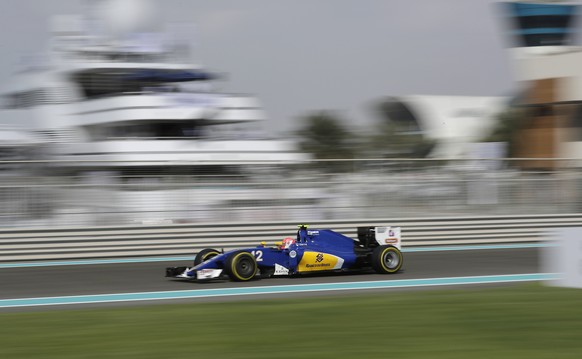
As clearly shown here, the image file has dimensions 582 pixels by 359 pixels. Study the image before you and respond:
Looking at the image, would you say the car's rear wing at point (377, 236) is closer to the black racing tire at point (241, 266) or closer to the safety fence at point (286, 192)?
the black racing tire at point (241, 266)

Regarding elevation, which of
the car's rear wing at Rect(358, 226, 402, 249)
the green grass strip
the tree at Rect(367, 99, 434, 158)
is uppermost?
the tree at Rect(367, 99, 434, 158)

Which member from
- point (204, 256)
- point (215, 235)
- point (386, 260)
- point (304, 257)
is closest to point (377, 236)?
point (386, 260)

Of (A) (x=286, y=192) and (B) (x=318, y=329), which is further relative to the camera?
(A) (x=286, y=192)

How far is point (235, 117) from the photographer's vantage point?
923 inches

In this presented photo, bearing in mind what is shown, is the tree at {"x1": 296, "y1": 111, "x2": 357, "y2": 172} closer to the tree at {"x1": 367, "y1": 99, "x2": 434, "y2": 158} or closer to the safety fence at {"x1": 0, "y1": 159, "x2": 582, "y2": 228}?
the tree at {"x1": 367, "y1": 99, "x2": 434, "y2": 158}

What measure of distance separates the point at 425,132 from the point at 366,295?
75.0m

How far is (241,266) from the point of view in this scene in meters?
12.7

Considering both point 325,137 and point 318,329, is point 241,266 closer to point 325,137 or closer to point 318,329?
point 318,329

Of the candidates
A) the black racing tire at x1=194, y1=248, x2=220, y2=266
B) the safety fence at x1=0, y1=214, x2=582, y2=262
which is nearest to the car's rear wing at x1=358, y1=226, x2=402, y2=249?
the black racing tire at x1=194, y1=248, x2=220, y2=266

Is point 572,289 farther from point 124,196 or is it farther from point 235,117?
point 235,117

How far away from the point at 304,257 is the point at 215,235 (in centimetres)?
561

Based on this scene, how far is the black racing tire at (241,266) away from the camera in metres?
12.6

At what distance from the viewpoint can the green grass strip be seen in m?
6.74

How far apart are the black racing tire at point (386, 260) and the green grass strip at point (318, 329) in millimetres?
3146
